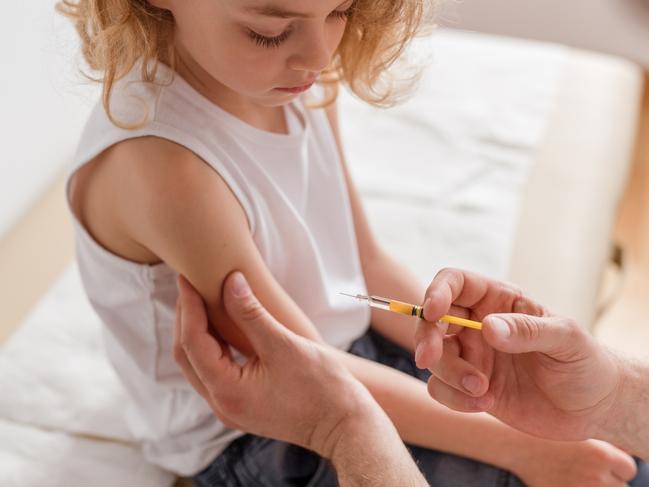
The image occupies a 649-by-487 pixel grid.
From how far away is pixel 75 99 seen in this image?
59.7 inches

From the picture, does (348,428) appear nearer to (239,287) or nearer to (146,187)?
(239,287)

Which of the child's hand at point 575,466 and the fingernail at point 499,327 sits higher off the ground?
the fingernail at point 499,327

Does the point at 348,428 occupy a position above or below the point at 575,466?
above

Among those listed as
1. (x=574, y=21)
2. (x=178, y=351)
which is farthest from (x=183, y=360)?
(x=574, y=21)

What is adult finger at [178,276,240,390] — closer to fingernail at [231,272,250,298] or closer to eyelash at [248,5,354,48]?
fingernail at [231,272,250,298]

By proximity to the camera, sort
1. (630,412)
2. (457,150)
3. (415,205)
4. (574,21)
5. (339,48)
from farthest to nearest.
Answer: (574,21) < (457,150) < (415,205) < (339,48) < (630,412)

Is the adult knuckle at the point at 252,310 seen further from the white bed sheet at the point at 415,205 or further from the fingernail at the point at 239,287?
the white bed sheet at the point at 415,205

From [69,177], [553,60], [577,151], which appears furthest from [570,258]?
[69,177]

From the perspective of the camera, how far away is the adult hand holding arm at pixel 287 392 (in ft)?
3.29

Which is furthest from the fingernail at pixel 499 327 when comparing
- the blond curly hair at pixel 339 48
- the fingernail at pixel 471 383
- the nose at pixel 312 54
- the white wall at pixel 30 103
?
the white wall at pixel 30 103

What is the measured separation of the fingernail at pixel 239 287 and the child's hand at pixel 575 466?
1.50ft

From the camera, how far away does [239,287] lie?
3.25 ft

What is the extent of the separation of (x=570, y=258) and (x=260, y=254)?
656mm

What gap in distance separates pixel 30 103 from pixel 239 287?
64 centimetres
